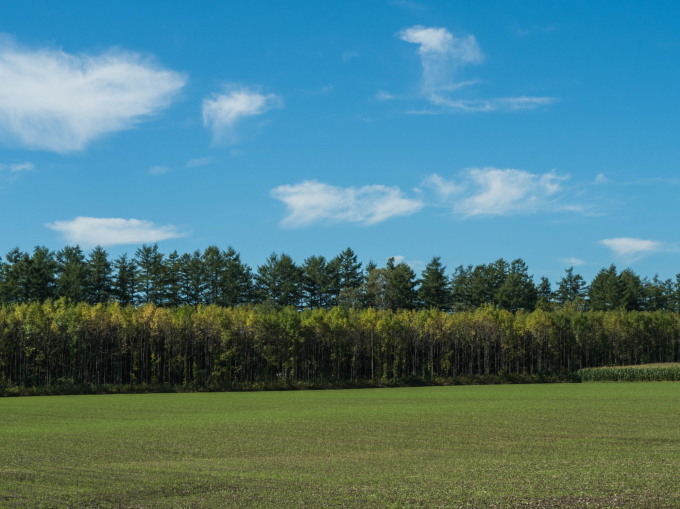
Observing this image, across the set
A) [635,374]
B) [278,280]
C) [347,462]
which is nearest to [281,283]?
[278,280]

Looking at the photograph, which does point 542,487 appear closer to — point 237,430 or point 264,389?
point 237,430

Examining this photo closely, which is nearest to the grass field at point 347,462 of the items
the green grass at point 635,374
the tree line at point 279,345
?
the tree line at point 279,345

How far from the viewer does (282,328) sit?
218 feet

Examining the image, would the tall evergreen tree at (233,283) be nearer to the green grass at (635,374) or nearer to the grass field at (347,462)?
the green grass at (635,374)

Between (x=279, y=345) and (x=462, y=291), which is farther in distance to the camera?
(x=462, y=291)

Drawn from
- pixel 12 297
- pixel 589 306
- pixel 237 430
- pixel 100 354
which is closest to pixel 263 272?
pixel 12 297

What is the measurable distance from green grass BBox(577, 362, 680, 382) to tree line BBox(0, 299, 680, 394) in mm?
2862

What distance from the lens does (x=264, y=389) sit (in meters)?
59.0

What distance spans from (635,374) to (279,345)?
35.3 meters

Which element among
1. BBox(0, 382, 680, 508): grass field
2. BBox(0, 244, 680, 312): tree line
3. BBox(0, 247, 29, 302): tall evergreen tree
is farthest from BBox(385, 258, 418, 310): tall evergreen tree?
BBox(0, 382, 680, 508): grass field

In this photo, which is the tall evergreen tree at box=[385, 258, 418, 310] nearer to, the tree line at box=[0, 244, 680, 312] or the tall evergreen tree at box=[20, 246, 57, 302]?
the tree line at box=[0, 244, 680, 312]

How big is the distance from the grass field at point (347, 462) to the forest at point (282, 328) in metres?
37.1

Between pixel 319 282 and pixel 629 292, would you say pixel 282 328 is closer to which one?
pixel 319 282

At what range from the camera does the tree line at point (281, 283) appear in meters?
90.7
